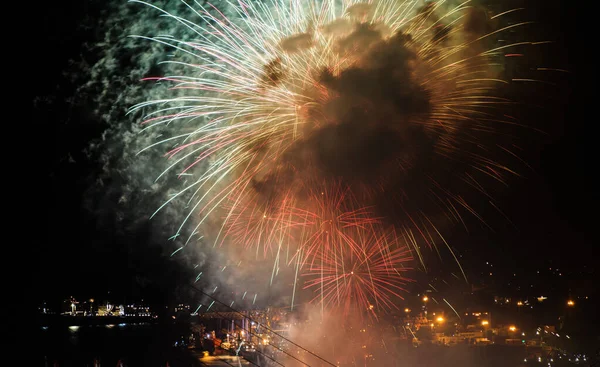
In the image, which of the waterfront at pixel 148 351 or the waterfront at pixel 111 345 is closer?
the waterfront at pixel 111 345

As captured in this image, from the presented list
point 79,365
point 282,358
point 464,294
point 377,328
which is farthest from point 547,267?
point 79,365

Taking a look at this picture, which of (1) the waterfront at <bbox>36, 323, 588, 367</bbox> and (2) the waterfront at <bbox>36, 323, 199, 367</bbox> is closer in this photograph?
(2) the waterfront at <bbox>36, 323, 199, 367</bbox>

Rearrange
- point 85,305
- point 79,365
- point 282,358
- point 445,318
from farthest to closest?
point 445,318 → point 282,358 → point 85,305 → point 79,365

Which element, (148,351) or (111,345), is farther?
(148,351)

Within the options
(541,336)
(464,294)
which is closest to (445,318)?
(464,294)

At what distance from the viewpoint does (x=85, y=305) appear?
Result: 24.3 metres

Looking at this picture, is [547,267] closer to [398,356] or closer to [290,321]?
[398,356]

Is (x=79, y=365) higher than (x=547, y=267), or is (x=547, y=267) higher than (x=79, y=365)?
(x=547, y=267)

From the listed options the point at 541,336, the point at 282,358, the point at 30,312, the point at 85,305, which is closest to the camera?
the point at 30,312

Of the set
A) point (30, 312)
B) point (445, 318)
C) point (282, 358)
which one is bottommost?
point (282, 358)

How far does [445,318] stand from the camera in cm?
3975

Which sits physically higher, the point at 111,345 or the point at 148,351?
the point at 111,345

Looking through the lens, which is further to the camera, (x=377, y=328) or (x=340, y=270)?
(x=377, y=328)

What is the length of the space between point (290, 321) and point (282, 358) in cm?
482
